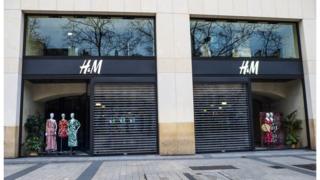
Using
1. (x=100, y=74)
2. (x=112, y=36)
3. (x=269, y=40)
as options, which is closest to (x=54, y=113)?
(x=100, y=74)

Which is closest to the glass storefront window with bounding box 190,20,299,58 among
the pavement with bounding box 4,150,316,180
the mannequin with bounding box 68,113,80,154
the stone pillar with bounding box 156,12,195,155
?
the stone pillar with bounding box 156,12,195,155

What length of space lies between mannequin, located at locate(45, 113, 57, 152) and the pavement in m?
0.91

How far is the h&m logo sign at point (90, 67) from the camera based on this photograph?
14398 mm

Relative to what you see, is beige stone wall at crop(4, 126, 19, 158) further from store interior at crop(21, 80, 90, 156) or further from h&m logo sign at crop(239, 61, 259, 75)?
h&m logo sign at crop(239, 61, 259, 75)

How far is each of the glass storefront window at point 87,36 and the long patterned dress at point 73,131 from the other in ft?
9.29

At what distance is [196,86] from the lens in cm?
1491

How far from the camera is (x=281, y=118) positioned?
54.3 feet

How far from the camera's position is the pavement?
9.26 metres

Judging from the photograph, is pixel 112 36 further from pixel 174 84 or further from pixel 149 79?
pixel 174 84

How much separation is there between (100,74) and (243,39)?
6.33 meters

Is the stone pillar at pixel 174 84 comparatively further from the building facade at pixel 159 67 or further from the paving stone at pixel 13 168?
the paving stone at pixel 13 168

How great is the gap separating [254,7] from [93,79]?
24.2 feet

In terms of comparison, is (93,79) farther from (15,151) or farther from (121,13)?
(15,151)

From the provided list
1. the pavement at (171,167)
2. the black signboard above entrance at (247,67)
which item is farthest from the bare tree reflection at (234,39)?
the pavement at (171,167)
